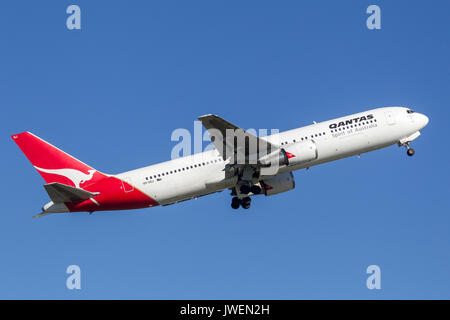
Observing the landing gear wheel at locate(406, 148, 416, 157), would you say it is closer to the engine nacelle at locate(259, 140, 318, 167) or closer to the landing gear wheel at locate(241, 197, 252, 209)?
the engine nacelle at locate(259, 140, 318, 167)

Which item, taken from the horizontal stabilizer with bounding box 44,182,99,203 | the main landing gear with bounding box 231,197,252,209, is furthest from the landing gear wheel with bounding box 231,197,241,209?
the horizontal stabilizer with bounding box 44,182,99,203

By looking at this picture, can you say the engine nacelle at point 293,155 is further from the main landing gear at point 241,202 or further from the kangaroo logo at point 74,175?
the kangaroo logo at point 74,175

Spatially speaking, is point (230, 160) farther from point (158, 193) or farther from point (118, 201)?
point (118, 201)

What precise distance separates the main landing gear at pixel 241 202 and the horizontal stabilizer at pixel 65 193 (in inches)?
451

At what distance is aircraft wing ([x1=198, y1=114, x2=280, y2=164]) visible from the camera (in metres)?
44.9

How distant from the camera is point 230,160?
157 ft

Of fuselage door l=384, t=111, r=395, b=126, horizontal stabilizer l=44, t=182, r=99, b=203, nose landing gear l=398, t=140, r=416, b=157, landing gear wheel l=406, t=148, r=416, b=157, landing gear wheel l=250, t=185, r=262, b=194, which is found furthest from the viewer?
landing gear wheel l=406, t=148, r=416, b=157

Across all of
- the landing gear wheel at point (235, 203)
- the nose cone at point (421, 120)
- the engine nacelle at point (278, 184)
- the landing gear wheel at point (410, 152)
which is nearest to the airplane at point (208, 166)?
the engine nacelle at point (278, 184)

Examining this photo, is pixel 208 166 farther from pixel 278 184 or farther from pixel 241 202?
pixel 278 184

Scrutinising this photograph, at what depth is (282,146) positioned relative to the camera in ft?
159

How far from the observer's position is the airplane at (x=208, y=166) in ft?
154

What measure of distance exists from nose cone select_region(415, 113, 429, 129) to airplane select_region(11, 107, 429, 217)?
410 cm

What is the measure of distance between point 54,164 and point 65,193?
3747mm

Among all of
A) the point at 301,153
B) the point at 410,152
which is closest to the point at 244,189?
the point at 301,153
